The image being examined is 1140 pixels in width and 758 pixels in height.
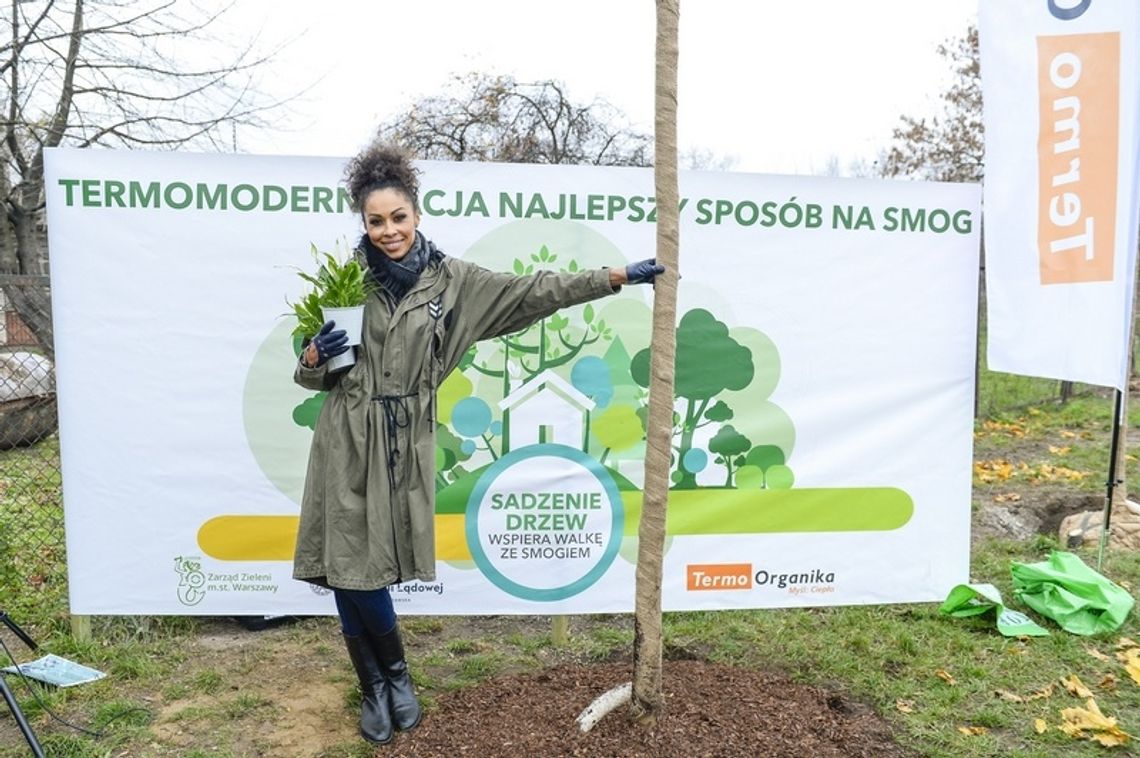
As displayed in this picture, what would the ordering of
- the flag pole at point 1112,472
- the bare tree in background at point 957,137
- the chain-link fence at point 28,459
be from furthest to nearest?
the bare tree in background at point 957,137 → the flag pole at point 1112,472 → the chain-link fence at point 28,459

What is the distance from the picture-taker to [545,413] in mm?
3994

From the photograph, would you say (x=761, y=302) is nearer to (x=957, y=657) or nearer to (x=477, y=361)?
(x=477, y=361)

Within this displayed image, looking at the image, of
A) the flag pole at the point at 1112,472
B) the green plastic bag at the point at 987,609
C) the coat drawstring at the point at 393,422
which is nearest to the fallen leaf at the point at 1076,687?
the green plastic bag at the point at 987,609

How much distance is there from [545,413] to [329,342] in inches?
55.1

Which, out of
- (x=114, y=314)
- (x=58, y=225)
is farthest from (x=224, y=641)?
(x=58, y=225)

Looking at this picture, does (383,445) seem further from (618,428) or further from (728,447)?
(728,447)

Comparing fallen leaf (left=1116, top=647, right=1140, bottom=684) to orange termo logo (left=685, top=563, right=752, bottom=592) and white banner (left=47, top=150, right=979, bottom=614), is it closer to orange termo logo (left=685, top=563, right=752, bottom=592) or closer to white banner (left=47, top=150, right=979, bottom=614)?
white banner (left=47, top=150, right=979, bottom=614)

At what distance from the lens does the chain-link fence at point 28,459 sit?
4.37 m

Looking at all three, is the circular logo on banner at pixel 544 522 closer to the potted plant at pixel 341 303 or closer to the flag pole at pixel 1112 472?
the potted plant at pixel 341 303

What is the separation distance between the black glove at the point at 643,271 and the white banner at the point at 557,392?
1067 mm

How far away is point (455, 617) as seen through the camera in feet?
14.8

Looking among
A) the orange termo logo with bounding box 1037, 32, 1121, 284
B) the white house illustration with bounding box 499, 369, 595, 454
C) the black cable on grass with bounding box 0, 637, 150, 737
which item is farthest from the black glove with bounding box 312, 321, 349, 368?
the orange termo logo with bounding box 1037, 32, 1121, 284

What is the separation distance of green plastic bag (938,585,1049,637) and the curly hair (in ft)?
10.8

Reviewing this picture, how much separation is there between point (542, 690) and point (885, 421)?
84.5 inches
